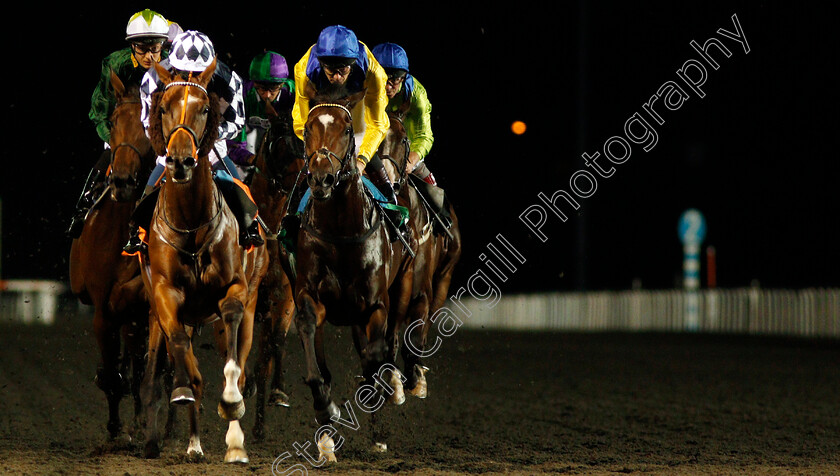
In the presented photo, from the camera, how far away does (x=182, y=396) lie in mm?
6590

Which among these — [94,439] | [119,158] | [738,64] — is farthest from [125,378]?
[738,64]

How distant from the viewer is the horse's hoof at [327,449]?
23.2ft

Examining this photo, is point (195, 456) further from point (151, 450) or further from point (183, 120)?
point (183, 120)

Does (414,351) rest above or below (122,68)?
below

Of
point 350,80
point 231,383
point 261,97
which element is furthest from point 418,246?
point 231,383

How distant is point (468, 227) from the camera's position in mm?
35438

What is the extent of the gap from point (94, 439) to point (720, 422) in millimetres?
4962

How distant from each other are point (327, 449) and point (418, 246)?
6.79 feet

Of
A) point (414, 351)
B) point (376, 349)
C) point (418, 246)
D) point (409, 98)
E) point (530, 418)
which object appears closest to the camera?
point (376, 349)

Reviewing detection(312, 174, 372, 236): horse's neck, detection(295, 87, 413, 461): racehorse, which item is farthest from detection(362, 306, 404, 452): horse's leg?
detection(312, 174, 372, 236): horse's neck

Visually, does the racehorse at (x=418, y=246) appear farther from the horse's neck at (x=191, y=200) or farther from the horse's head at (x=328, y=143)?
the horse's neck at (x=191, y=200)

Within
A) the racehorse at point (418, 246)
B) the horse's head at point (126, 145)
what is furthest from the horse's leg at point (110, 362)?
the racehorse at point (418, 246)

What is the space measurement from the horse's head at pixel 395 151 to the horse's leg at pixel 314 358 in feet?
4.82

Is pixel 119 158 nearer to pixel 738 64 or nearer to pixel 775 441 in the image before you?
pixel 775 441
